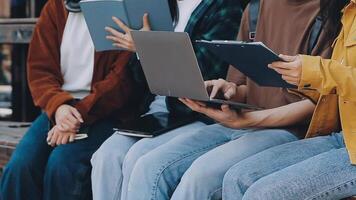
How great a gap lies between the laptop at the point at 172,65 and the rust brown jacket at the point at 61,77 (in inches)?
18.7

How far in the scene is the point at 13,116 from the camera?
4.66 m

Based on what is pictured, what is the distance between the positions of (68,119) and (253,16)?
88 centimetres

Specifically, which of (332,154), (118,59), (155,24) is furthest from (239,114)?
(118,59)

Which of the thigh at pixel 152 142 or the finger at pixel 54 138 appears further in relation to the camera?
the finger at pixel 54 138

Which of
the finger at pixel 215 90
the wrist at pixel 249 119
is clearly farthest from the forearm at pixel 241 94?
the wrist at pixel 249 119

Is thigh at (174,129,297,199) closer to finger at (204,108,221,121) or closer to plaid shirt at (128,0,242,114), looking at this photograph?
finger at (204,108,221,121)

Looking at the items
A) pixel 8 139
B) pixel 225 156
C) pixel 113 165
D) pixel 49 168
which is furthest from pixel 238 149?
pixel 8 139

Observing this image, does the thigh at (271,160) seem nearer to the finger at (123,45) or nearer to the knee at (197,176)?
the knee at (197,176)

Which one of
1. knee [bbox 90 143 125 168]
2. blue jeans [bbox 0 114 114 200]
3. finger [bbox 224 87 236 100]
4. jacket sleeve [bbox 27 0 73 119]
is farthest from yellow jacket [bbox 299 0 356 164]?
jacket sleeve [bbox 27 0 73 119]

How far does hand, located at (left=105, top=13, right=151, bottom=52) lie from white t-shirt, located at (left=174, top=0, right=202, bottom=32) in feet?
0.51

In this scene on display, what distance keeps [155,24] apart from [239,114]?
596 mm

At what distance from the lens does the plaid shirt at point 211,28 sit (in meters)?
2.90

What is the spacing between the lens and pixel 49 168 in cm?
291

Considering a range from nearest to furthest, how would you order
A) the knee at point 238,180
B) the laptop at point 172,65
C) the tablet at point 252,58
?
the tablet at point 252,58
the knee at point 238,180
the laptop at point 172,65
